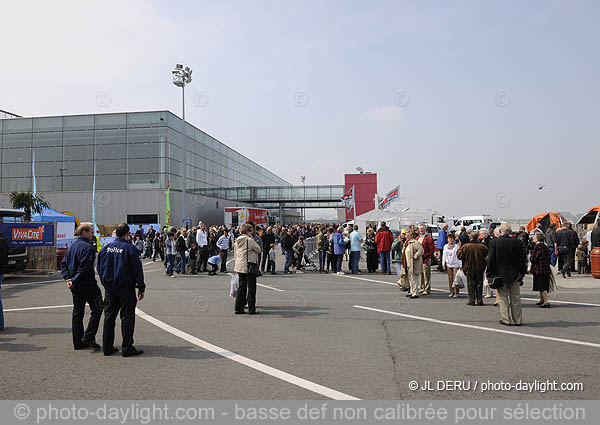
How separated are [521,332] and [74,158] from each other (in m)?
44.8

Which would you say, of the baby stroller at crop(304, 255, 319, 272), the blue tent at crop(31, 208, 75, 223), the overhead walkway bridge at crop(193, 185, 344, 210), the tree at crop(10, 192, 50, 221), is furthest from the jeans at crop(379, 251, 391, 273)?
the overhead walkway bridge at crop(193, 185, 344, 210)

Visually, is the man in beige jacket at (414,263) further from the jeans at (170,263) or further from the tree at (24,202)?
the tree at (24,202)

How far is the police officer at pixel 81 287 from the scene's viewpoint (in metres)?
6.29

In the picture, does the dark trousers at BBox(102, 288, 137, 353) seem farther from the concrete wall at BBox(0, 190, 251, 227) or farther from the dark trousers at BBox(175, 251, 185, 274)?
the concrete wall at BBox(0, 190, 251, 227)

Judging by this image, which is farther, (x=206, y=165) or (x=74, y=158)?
(x=206, y=165)

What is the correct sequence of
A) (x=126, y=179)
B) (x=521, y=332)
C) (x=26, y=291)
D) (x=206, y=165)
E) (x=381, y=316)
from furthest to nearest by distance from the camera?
(x=206, y=165) < (x=126, y=179) < (x=26, y=291) < (x=381, y=316) < (x=521, y=332)

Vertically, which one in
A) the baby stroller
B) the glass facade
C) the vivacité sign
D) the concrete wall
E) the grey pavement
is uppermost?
the glass facade

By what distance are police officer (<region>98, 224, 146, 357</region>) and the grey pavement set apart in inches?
9.9

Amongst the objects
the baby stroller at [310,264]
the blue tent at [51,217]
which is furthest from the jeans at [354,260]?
the blue tent at [51,217]

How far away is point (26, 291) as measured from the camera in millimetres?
12383

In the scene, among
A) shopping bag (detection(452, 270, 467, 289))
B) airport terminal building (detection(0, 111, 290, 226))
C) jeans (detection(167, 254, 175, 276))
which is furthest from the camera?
airport terminal building (detection(0, 111, 290, 226))

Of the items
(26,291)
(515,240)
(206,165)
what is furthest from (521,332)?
(206,165)

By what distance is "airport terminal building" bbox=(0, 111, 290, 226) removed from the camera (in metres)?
41.6
